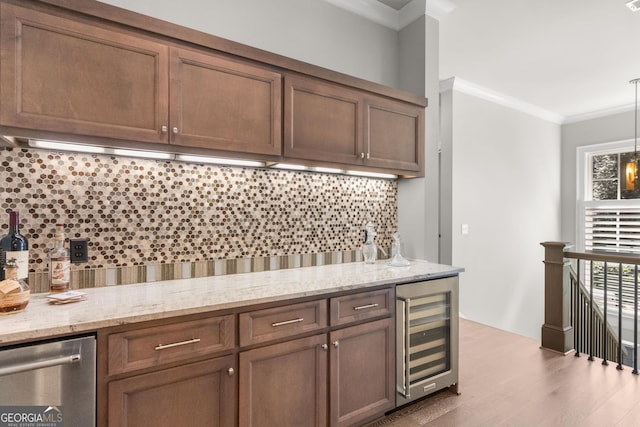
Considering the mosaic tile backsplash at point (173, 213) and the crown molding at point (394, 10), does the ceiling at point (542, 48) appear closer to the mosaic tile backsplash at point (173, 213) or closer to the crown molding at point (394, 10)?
the crown molding at point (394, 10)

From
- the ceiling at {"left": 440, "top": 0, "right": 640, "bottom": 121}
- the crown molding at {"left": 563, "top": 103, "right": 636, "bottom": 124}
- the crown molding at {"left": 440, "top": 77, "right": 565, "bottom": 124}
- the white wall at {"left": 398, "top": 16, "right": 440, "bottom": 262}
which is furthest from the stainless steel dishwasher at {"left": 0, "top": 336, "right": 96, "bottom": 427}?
the crown molding at {"left": 563, "top": 103, "right": 636, "bottom": 124}

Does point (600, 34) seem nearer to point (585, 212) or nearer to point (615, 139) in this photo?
point (615, 139)

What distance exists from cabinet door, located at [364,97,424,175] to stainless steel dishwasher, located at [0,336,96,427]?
1990 mm

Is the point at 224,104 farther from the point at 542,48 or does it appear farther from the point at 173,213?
the point at 542,48

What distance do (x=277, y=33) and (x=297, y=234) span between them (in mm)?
1501

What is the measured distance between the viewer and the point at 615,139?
217 inches

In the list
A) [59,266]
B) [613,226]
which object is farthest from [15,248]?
[613,226]

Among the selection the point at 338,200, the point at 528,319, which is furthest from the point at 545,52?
the point at 528,319

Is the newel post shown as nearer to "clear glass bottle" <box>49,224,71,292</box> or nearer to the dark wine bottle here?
"clear glass bottle" <box>49,224,71,292</box>

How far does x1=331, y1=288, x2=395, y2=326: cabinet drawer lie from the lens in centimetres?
190

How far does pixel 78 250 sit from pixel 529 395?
10.3ft

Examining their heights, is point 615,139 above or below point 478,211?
above

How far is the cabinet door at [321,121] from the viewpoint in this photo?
2.15 m
